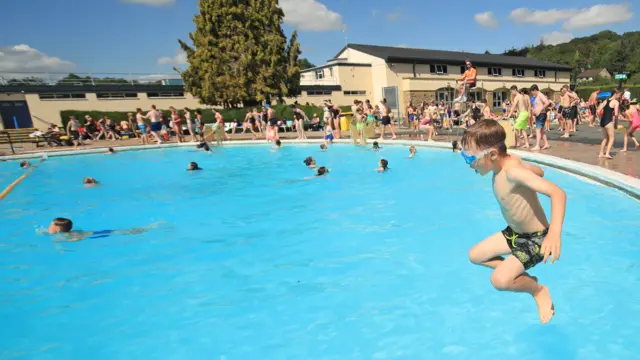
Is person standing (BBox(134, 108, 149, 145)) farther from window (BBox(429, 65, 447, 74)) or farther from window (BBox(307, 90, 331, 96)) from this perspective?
window (BBox(429, 65, 447, 74))

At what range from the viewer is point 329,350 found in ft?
11.0

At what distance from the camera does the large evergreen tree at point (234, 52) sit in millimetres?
28516

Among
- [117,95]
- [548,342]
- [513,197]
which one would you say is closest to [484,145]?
[513,197]

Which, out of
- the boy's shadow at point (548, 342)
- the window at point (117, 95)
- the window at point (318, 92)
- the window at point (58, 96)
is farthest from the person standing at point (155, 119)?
the boy's shadow at point (548, 342)

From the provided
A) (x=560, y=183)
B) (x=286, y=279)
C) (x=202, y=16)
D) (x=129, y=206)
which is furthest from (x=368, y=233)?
(x=202, y=16)

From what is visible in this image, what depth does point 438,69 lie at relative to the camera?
3775 cm

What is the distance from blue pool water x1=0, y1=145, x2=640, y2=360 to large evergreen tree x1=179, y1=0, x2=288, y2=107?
70.5ft

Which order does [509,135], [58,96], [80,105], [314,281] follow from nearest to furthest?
[314,281]
[509,135]
[58,96]
[80,105]

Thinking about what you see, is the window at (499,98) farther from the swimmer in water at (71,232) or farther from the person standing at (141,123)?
the swimmer in water at (71,232)

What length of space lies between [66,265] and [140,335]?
8.66ft

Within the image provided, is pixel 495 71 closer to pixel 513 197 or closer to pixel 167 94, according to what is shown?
pixel 167 94

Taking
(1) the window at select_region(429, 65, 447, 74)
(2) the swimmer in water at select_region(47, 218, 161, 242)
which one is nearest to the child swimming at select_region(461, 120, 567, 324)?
(2) the swimmer in water at select_region(47, 218, 161, 242)

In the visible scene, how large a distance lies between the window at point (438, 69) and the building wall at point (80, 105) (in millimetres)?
22647

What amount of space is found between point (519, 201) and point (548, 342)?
159 centimetres
